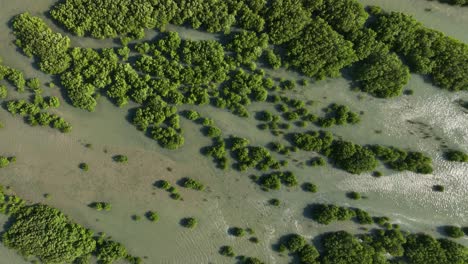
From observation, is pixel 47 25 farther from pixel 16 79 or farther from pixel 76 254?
pixel 76 254

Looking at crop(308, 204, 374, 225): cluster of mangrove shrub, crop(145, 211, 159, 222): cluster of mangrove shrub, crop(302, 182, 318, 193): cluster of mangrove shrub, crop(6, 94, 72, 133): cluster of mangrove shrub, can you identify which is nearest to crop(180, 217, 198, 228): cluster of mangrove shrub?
crop(145, 211, 159, 222): cluster of mangrove shrub

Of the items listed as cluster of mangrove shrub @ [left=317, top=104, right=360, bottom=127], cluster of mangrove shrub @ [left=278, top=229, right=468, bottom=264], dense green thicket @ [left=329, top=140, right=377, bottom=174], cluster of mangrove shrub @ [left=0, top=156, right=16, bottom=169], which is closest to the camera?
cluster of mangrove shrub @ [left=278, top=229, right=468, bottom=264]

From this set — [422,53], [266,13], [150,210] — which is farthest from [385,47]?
[150,210]

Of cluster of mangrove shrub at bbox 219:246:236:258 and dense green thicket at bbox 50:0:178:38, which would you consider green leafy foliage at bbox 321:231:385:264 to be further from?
dense green thicket at bbox 50:0:178:38

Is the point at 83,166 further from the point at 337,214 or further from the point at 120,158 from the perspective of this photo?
the point at 337,214

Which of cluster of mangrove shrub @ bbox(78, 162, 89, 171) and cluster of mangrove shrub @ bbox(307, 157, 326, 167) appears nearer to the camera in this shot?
cluster of mangrove shrub @ bbox(307, 157, 326, 167)

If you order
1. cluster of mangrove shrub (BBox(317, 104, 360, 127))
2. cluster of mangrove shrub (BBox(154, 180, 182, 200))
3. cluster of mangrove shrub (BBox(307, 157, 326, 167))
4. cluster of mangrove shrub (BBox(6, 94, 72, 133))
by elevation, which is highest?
cluster of mangrove shrub (BBox(317, 104, 360, 127))

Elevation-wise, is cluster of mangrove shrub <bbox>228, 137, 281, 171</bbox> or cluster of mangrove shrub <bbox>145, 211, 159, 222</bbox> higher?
cluster of mangrove shrub <bbox>228, 137, 281, 171</bbox>

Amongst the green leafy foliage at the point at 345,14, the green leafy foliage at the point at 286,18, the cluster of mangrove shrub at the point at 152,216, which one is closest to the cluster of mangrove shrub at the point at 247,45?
the green leafy foliage at the point at 286,18
